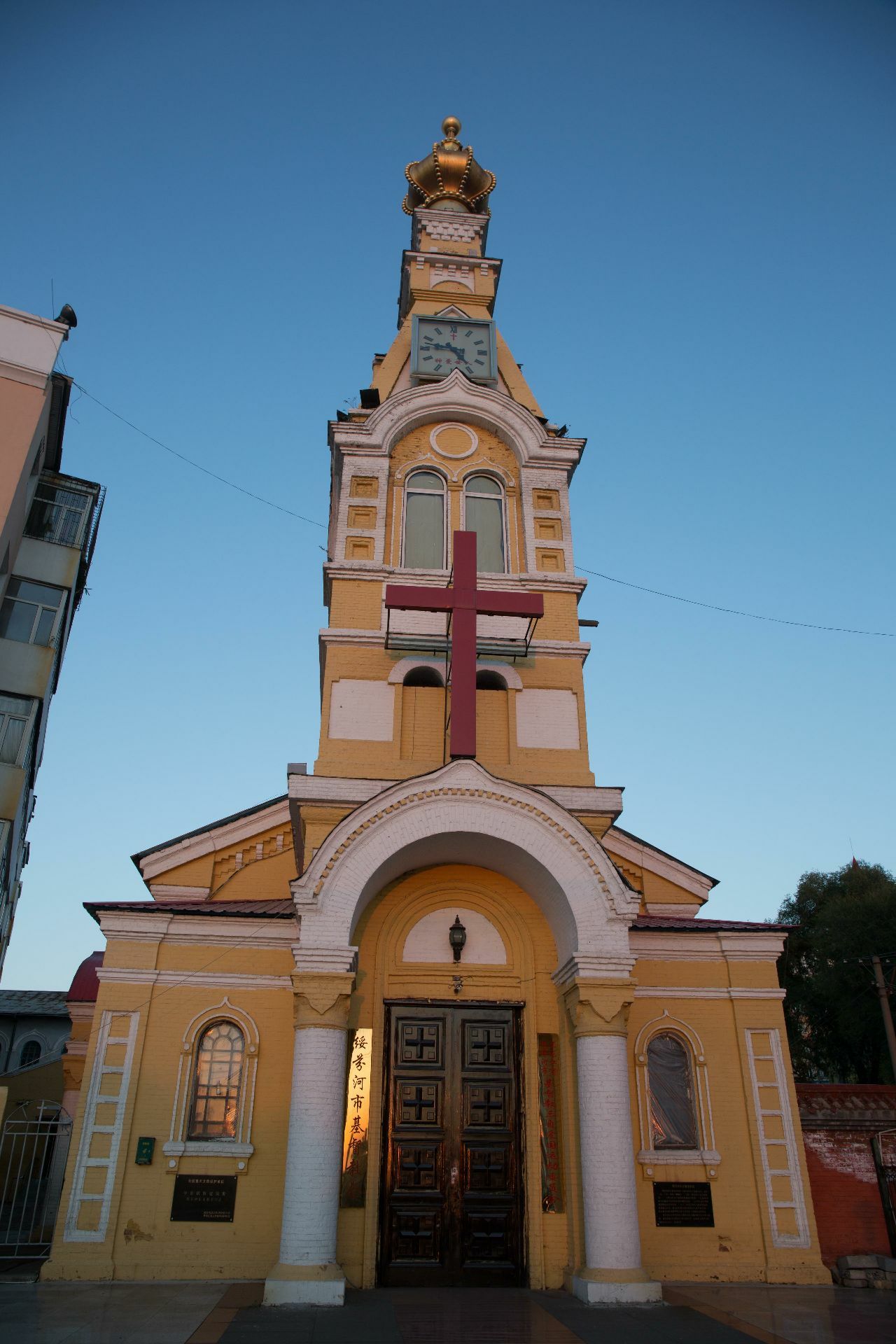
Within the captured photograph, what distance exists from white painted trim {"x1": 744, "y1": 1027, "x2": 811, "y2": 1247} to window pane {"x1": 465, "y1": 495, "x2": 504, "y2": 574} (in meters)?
7.99

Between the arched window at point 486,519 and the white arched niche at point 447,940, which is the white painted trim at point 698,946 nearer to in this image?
the white arched niche at point 447,940

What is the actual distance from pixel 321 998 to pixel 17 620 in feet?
36.6

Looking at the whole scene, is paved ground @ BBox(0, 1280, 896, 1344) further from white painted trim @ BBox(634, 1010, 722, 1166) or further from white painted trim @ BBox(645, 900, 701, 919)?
white painted trim @ BBox(645, 900, 701, 919)

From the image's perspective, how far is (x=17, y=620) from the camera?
18.8m

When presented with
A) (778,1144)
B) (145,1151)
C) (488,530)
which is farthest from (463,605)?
(778,1144)

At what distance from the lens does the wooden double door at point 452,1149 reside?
1172 centimetres

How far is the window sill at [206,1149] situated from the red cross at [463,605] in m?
6.21

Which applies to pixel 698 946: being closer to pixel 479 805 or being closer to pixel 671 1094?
pixel 671 1094

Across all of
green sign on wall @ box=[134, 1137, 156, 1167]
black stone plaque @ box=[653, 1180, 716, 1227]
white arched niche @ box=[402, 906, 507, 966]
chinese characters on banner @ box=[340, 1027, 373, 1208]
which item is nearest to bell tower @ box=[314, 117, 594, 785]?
white arched niche @ box=[402, 906, 507, 966]

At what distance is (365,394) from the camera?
17578 millimetres

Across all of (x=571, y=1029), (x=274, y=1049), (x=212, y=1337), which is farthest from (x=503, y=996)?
(x=212, y=1337)

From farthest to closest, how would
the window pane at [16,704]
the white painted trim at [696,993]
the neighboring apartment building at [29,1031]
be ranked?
the neighboring apartment building at [29,1031] < the window pane at [16,704] < the white painted trim at [696,993]

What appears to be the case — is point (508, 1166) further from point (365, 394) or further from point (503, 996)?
point (365, 394)

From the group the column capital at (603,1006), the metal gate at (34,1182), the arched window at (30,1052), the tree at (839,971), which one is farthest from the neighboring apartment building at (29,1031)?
the column capital at (603,1006)
